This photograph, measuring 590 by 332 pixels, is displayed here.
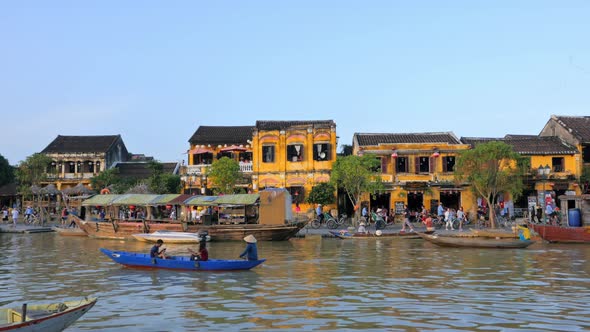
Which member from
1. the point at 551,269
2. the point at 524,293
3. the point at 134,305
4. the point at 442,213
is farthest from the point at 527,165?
the point at 134,305

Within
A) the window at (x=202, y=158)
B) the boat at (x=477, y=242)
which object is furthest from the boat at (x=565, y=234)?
the window at (x=202, y=158)

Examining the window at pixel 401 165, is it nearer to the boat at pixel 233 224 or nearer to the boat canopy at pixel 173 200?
the boat at pixel 233 224

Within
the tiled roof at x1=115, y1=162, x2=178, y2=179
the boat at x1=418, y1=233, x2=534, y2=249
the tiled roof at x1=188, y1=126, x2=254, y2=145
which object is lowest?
the boat at x1=418, y1=233, x2=534, y2=249

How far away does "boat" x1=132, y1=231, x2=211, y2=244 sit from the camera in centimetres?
2956

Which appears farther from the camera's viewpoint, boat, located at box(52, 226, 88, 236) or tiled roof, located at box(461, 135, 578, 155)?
tiled roof, located at box(461, 135, 578, 155)

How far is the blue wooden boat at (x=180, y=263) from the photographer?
18859 millimetres

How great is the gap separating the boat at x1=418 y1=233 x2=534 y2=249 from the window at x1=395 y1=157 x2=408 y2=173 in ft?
47.6

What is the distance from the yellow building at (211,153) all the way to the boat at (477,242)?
19599 millimetres

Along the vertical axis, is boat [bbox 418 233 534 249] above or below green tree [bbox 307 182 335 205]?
below

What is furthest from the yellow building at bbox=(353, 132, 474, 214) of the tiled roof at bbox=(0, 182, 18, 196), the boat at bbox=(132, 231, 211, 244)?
the tiled roof at bbox=(0, 182, 18, 196)

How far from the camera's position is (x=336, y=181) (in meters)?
37.8

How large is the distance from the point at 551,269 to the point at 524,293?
526 centimetres

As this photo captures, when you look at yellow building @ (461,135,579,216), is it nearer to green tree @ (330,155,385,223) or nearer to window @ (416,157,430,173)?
window @ (416,157,430,173)

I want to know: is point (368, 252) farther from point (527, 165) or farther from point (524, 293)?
point (527, 165)
